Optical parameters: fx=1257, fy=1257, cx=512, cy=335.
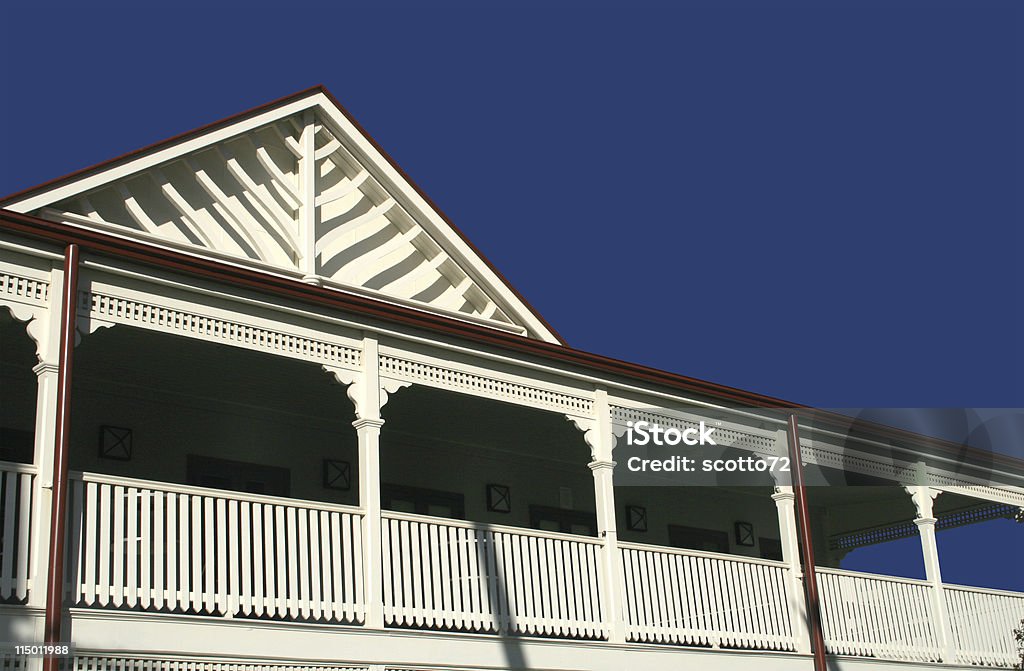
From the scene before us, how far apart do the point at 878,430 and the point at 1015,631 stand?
132 inches

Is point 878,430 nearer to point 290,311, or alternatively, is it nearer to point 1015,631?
point 1015,631

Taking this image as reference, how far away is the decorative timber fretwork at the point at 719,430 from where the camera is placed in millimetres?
15586

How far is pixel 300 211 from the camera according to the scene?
1623 centimetres

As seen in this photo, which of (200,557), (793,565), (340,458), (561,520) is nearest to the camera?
(200,557)

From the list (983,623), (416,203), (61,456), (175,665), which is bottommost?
(175,665)

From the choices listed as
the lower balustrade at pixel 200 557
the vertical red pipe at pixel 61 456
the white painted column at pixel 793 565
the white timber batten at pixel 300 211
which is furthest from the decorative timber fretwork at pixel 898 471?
the vertical red pipe at pixel 61 456

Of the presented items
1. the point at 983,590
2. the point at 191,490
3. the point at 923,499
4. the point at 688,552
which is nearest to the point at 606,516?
the point at 688,552

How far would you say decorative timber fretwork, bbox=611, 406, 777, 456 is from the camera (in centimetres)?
1559

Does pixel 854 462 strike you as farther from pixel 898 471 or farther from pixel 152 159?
pixel 152 159

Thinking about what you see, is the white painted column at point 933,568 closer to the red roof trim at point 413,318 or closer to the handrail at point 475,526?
the red roof trim at point 413,318

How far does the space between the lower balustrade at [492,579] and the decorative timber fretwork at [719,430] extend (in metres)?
1.78

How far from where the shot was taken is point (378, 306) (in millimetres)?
13328

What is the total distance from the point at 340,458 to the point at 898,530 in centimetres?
1283

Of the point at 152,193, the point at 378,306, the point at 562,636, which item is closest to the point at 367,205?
the point at 152,193
